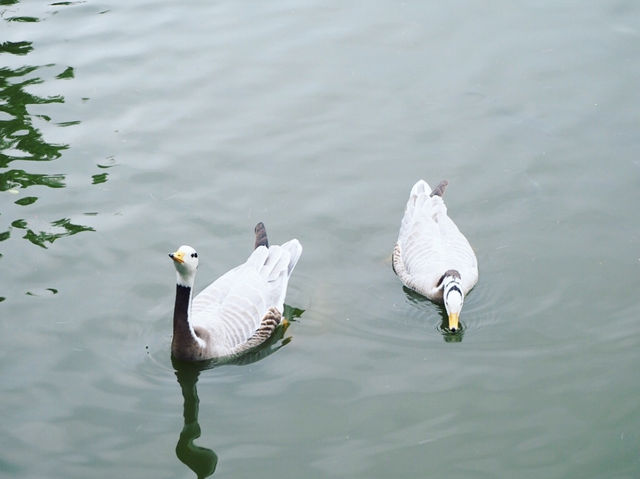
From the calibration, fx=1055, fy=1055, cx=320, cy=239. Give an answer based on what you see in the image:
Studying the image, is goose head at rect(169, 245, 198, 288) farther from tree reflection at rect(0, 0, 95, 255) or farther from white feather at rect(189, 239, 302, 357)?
tree reflection at rect(0, 0, 95, 255)

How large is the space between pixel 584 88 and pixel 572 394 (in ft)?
17.4

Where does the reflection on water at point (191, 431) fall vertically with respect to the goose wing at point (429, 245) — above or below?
below

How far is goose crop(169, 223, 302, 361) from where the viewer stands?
8.90m

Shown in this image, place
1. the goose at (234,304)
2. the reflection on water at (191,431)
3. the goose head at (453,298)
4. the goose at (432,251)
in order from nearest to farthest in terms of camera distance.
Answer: the reflection on water at (191,431)
the goose at (234,304)
the goose head at (453,298)
the goose at (432,251)

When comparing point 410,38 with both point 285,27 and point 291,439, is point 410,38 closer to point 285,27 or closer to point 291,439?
point 285,27

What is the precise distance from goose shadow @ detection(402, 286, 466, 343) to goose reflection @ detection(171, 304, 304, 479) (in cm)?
113

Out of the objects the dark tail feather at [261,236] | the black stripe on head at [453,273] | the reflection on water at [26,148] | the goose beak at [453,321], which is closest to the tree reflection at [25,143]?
the reflection on water at [26,148]

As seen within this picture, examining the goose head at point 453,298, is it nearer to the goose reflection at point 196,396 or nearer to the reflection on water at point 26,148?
the goose reflection at point 196,396

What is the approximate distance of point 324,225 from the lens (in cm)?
1093

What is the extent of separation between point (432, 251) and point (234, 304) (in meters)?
2.12

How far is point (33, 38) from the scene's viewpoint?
14438 mm

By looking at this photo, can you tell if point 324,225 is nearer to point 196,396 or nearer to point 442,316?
point 442,316

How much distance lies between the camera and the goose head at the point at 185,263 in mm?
8656

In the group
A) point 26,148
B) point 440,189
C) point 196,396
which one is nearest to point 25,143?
point 26,148
